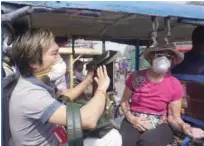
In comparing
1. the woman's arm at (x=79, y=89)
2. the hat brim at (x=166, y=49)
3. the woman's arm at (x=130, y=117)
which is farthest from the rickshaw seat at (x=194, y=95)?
the woman's arm at (x=79, y=89)

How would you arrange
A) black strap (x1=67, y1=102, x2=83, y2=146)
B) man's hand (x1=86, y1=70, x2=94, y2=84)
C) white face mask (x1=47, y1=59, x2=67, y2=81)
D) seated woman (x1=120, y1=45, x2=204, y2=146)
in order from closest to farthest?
1. black strap (x1=67, y1=102, x2=83, y2=146)
2. man's hand (x1=86, y1=70, x2=94, y2=84)
3. white face mask (x1=47, y1=59, x2=67, y2=81)
4. seated woman (x1=120, y1=45, x2=204, y2=146)

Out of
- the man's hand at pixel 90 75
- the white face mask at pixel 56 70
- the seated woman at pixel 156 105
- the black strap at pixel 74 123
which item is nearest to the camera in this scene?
the black strap at pixel 74 123

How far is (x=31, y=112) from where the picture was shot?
201cm

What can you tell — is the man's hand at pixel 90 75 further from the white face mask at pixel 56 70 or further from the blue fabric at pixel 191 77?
the blue fabric at pixel 191 77

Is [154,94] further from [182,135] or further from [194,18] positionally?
[194,18]

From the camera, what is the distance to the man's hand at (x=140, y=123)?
302 centimetres

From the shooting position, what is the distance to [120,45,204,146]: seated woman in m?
2.95

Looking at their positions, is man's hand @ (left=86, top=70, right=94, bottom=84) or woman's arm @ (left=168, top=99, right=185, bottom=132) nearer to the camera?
man's hand @ (left=86, top=70, right=94, bottom=84)

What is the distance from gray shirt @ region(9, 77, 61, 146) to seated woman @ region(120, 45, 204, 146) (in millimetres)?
991

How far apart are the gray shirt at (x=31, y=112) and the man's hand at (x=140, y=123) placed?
101 centimetres

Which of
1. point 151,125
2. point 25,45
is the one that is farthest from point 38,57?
point 151,125

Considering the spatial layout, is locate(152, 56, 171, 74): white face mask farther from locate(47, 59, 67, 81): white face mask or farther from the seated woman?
locate(47, 59, 67, 81): white face mask

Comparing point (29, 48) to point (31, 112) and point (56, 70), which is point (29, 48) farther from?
point (56, 70)

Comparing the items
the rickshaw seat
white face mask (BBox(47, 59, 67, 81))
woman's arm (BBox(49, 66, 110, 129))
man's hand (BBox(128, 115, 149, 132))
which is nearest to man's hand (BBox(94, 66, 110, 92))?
woman's arm (BBox(49, 66, 110, 129))
